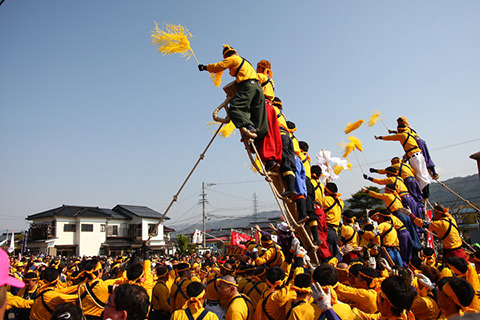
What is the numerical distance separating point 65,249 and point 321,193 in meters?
36.9

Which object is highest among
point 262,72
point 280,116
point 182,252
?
point 262,72

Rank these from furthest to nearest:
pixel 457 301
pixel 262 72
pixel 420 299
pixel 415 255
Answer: pixel 415 255 → pixel 262 72 → pixel 420 299 → pixel 457 301

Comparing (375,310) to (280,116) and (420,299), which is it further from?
(280,116)

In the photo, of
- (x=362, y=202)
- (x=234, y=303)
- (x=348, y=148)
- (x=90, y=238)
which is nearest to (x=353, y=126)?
(x=348, y=148)

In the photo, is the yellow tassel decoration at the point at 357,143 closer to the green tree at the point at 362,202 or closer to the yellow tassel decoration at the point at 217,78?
the yellow tassel decoration at the point at 217,78

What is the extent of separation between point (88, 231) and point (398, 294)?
133 feet

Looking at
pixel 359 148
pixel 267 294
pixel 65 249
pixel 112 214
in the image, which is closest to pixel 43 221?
pixel 65 249

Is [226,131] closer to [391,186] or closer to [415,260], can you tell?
[391,186]

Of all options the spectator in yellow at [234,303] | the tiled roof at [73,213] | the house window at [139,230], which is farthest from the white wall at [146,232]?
the spectator in yellow at [234,303]

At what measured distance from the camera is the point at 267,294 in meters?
4.40

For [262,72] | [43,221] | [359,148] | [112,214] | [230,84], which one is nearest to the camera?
[230,84]

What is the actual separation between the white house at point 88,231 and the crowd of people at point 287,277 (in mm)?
31975

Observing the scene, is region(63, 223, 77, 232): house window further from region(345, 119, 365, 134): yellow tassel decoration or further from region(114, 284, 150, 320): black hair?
region(114, 284, 150, 320): black hair

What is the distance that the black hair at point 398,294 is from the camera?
10.1 ft
